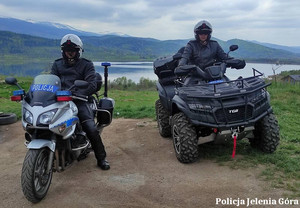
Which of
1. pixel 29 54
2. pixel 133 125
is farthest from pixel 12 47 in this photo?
pixel 133 125

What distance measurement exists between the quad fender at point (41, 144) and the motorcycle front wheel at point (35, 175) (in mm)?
73

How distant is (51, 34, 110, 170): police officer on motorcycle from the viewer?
4.76 metres

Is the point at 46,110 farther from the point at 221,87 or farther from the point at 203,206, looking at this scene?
the point at 221,87

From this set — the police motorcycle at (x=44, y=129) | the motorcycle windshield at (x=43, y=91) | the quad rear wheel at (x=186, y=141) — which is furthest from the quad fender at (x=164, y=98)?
the motorcycle windshield at (x=43, y=91)

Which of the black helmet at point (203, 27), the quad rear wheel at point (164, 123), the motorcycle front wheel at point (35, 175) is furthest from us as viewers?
the quad rear wheel at point (164, 123)

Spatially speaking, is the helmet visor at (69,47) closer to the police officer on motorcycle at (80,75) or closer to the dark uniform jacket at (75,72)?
the police officer on motorcycle at (80,75)

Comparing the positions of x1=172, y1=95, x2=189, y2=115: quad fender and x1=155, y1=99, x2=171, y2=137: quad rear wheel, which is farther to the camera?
x1=155, y1=99, x2=171, y2=137: quad rear wheel

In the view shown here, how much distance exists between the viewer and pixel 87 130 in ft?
15.6

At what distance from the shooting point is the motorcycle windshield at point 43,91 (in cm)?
392

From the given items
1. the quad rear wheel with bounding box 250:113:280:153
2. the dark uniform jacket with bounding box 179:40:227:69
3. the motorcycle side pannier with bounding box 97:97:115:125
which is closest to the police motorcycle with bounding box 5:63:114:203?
the motorcycle side pannier with bounding box 97:97:115:125

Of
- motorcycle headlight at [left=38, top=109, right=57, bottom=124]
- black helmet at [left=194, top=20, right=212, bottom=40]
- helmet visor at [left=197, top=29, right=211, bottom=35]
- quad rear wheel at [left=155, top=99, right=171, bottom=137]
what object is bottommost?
quad rear wheel at [left=155, top=99, right=171, bottom=137]

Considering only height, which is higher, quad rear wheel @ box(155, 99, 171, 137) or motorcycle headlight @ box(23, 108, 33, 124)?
motorcycle headlight @ box(23, 108, 33, 124)

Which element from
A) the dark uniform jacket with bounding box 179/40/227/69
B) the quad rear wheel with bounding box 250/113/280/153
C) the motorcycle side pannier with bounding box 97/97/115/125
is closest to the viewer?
the quad rear wheel with bounding box 250/113/280/153

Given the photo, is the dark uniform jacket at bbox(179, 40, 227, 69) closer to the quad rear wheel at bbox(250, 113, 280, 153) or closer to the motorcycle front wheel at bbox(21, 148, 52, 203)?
the quad rear wheel at bbox(250, 113, 280, 153)
